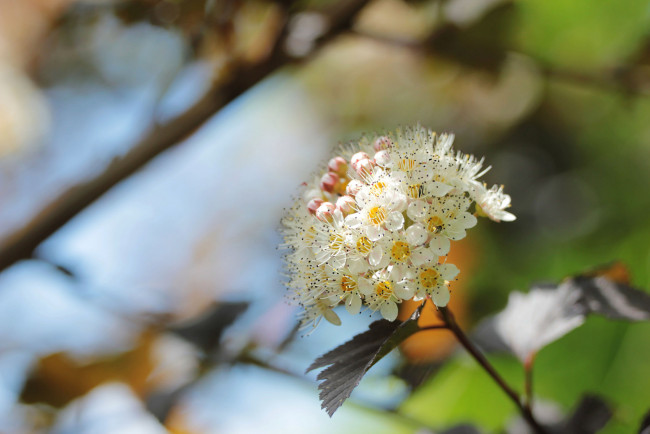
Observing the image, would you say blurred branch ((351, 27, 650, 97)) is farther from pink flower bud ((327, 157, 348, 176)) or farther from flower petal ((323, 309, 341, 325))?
flower petal ((323, 309, 341, 325))

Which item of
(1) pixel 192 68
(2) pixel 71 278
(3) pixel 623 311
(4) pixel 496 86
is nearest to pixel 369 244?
(3) pixel 623 311

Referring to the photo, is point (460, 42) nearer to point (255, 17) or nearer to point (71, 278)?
point (255, 17)

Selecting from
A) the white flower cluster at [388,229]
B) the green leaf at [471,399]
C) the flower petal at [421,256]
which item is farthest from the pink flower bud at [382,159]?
the green leaf at [471,399]

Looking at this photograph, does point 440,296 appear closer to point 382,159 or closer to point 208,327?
point 382,159

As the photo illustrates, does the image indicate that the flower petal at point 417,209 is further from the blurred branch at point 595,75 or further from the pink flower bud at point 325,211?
the blurred branch at point 595,75

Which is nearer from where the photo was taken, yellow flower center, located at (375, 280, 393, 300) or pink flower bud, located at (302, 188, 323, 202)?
yellow flower center, located at (375, 280, 393, 300)

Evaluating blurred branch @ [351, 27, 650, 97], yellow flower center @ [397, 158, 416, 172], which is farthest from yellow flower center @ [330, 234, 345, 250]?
blurred branch @ [351, 27, 650, 97]
